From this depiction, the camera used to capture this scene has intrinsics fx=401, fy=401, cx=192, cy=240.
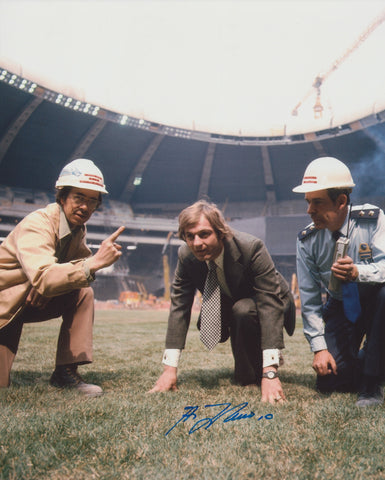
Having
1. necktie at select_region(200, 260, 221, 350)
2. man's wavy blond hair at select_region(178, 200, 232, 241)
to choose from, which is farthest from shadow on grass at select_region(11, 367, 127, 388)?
man's wavy blond hair at select_region(178, 200, 232, 241)

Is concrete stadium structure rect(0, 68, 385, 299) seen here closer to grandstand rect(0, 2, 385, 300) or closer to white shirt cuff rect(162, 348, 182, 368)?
grandstand rect(0, 2, 385, 300)

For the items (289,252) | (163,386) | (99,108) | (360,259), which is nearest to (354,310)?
(360,259)

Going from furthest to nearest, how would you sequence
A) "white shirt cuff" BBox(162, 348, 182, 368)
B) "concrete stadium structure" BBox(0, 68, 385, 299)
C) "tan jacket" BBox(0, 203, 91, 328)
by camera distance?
"concrete stadium structure" BBox(0, 68, 385, 299) < "white shirt cuff" BBox(162, 348, 182, 368) < "tan jacket" BBox(0, 203, 91, 328)

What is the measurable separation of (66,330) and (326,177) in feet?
7.32

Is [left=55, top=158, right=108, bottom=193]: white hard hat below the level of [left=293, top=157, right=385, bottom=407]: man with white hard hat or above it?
above

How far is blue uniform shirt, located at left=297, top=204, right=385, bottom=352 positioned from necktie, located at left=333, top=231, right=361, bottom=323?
17 centimetres

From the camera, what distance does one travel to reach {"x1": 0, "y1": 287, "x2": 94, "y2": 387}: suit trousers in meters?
2.92

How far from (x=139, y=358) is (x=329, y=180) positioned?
3.19m

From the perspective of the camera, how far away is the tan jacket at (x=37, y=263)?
2.43m

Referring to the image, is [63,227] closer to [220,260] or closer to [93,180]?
[93,180]

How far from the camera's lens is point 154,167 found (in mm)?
37688
